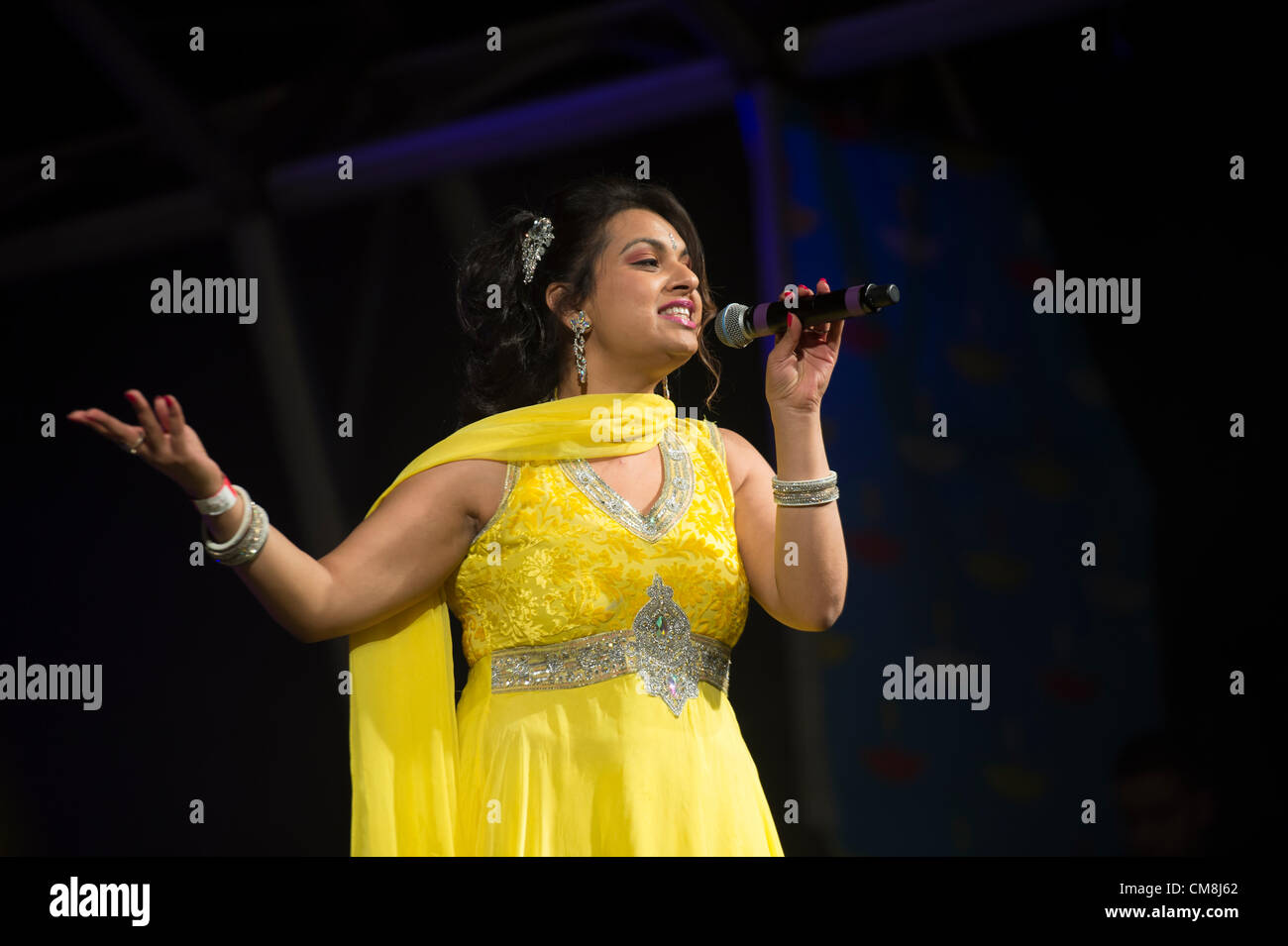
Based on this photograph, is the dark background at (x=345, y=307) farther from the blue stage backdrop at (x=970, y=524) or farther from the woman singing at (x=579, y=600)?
the woman singing at (x=579, y=600)

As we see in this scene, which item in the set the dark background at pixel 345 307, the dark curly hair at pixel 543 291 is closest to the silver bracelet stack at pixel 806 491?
the dark curly hair at pixel 543 291

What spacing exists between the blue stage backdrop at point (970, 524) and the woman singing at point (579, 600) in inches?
40.9

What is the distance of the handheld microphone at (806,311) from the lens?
1.64 meters

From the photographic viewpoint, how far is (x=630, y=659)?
70.2 inches

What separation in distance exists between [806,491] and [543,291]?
1.87 ft

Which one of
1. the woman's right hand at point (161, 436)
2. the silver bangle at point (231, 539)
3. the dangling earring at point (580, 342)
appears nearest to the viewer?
the woman's right hand at point (161, 436)

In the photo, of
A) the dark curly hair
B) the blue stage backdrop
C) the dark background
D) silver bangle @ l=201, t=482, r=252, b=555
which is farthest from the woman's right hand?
the blue stage backdrop

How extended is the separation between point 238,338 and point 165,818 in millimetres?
1004

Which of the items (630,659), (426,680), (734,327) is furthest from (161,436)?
(734,327)

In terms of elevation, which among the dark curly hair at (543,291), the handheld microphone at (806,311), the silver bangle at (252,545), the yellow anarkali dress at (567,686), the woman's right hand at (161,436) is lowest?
the yellow anarkali dress at (567,686)
